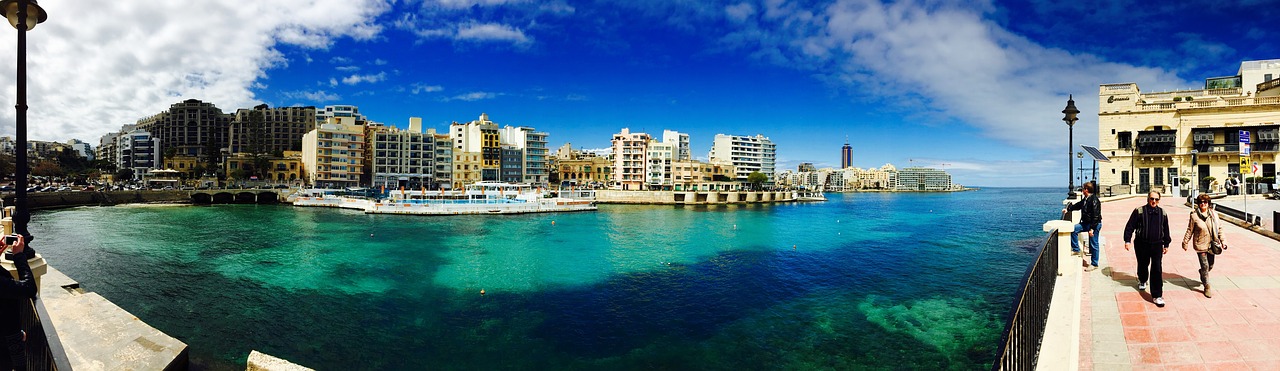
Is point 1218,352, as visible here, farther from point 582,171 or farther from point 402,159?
point 582,171

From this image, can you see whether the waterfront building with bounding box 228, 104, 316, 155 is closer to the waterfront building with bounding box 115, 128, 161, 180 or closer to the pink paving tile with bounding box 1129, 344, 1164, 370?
the waterfront building with bounding box 115, 128, 161, 180

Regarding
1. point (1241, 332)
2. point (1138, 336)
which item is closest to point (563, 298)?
point (1138, 336)

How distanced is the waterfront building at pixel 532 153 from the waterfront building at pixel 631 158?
14971 millimetres

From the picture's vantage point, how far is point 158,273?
18516 mm

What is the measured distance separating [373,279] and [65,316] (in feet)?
30.0

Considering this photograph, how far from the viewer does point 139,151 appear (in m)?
101

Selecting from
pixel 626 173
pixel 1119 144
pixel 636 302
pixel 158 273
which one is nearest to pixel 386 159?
pixel 626 173

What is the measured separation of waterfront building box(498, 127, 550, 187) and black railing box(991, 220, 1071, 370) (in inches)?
3660

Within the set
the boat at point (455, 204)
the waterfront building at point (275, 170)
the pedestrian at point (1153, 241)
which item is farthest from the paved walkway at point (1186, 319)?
the waterfront building at point (275, 170)

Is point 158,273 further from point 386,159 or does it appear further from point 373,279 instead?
point 386,159

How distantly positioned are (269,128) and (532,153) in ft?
193

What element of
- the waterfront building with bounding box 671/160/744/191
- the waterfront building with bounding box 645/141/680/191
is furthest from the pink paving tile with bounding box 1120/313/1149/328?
the waterfront building with bounding box 645/141/680/191

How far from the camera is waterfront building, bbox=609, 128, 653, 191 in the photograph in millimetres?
103062

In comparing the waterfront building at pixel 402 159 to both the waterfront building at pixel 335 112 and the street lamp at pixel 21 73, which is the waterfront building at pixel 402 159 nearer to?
the waterfront building at pixel 335 112
